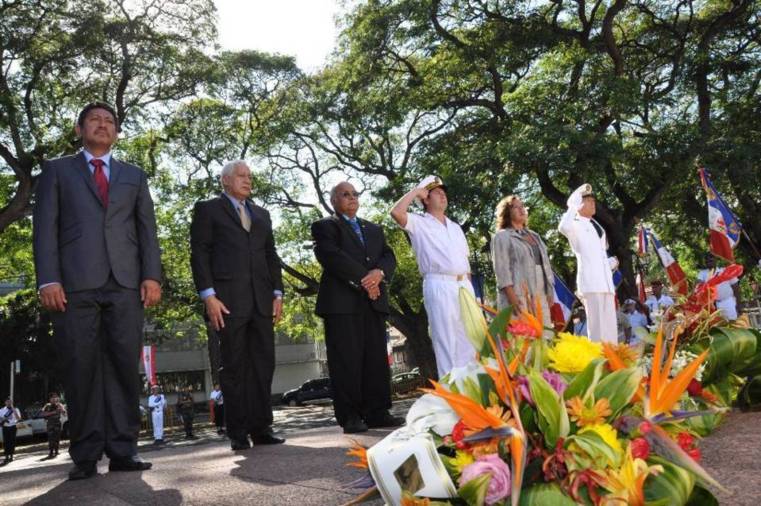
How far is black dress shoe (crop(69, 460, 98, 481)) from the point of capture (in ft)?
11.6

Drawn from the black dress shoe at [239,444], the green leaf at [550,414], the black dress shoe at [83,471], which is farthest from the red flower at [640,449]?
the black dress shoe at [239,444]

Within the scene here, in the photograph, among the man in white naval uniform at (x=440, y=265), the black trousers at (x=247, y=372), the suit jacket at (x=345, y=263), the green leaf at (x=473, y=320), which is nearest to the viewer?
the green leaf at (x=473, y=320)

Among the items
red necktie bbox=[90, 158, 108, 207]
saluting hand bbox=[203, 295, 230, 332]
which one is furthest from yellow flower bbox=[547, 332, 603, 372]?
saluting hand bbox=[203, 295, 230, 332]

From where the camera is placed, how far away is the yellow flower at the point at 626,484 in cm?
127

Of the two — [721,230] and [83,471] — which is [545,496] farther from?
[721,230]

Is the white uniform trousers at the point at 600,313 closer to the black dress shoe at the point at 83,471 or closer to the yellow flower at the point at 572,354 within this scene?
the black dress shoe at the point at 83,471

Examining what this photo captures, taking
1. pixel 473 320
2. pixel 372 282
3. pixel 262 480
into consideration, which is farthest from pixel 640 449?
pixel 372 282

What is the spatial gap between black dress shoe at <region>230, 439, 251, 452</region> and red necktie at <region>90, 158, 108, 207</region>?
65.4 inches

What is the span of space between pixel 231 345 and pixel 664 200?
19860 millimetres

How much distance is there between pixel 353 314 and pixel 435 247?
0.82 m

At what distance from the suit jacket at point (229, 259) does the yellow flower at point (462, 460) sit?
11.9 ft

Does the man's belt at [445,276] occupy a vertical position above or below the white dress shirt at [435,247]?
below

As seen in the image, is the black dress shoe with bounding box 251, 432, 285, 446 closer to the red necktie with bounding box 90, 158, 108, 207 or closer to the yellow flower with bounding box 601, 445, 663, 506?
the red necktie with bounding box 90, 158, 108, 207

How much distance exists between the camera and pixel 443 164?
18312mm
